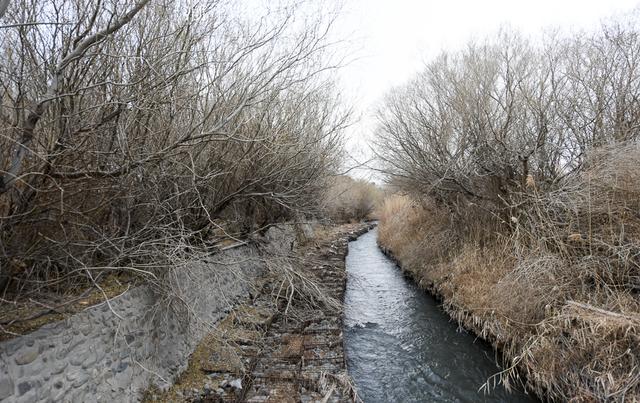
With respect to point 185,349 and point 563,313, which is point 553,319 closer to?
point 563,313

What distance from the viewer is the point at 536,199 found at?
5.61 m

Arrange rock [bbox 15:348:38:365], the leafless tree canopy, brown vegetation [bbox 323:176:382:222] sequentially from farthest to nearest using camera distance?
brown vegetation [bbox 323:176:382:222] → the leafless tree canopy → rock [bbox 15:348:38:365]

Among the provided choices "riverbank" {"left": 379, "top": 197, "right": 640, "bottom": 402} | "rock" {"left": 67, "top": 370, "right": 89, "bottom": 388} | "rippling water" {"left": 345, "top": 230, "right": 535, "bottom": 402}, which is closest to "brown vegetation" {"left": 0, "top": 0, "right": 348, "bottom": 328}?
"rock" {"left": 67, "top": 370, "right": 89, "bottom": 388}

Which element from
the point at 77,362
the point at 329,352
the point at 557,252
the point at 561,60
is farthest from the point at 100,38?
the point at 561,60

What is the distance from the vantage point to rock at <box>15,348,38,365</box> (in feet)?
8.84

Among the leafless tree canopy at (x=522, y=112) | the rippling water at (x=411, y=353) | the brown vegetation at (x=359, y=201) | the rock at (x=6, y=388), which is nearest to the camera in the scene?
the rock at (x=6, y=388)

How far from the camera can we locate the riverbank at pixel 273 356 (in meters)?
4.35

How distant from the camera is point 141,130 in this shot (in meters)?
4.52

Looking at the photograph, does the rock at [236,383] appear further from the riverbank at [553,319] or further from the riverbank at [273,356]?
the riverbank at [553,319]

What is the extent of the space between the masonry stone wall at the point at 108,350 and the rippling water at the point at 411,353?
8.21 feet

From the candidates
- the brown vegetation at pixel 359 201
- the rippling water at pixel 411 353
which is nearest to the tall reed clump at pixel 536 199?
the rippling water at pixel 411 353

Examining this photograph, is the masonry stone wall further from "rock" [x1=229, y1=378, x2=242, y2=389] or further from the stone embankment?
"rock" [x1=229, y1=378, x2=242, y2=389]

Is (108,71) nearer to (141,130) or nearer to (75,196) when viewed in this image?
(141,130)

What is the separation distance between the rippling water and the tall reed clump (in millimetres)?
365
